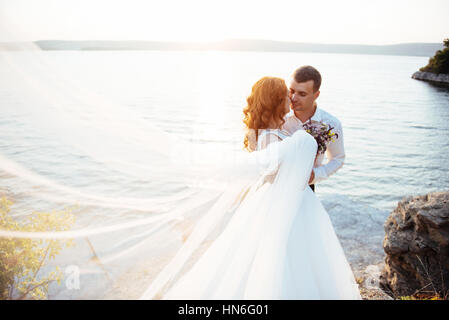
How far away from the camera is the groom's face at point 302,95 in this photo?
11.9 ft

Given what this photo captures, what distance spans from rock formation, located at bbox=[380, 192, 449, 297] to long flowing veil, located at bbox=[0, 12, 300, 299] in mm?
3181

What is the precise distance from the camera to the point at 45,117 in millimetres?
3695

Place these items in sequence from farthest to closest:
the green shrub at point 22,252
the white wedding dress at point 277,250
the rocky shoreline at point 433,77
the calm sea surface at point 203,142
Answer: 1. the rocky shoreline at point 433,77
2. the calm sea surface at point 203,142
3. the green shrub at point 22,252
4. the white wedding dress at point 277,250

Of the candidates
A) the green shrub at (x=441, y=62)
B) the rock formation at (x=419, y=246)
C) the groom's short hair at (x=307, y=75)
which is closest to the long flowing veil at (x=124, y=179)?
the groom's short hair at (x=307, y=75)

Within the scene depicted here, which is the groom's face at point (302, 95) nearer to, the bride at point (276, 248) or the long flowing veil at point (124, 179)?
the bride at point (276, 248)

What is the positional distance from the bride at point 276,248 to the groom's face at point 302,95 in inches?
35.8

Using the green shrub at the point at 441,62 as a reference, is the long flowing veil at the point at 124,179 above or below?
below

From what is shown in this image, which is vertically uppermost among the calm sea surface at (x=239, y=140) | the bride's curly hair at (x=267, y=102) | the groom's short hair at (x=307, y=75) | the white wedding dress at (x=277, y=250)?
the groom's short hair at (x=307, y=75)

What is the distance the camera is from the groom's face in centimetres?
362

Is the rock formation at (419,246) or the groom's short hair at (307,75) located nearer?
the groom's short hair at (307,75)

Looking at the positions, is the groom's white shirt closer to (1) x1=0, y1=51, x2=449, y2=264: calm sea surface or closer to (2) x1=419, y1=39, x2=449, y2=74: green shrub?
(1) x1=0, y1=51, x2=449, y2=264: calm sea surface

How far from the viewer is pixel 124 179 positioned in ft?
12.0

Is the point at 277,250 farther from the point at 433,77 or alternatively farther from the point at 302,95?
the point at 433,77

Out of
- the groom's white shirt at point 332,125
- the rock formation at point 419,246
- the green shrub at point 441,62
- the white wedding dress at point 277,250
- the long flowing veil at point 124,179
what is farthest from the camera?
the green shrub at point 441,62
